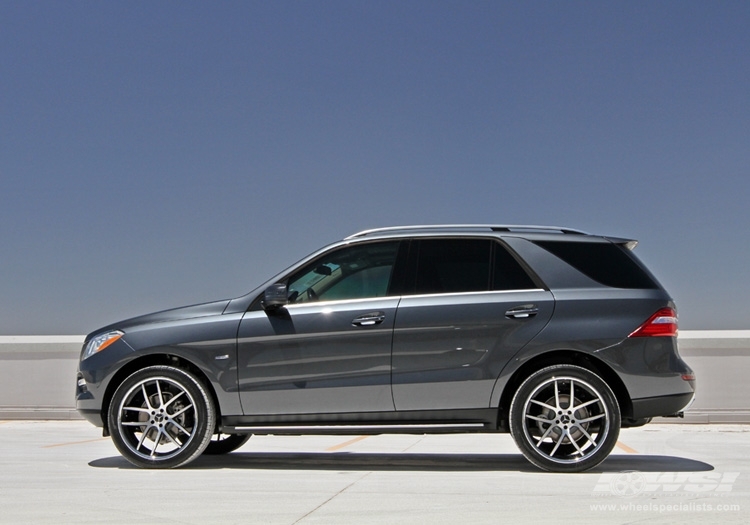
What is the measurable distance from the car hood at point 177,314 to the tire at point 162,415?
41 centimetres

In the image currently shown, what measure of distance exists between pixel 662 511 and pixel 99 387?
14.6 ft

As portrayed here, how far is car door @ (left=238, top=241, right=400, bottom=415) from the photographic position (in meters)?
7.24

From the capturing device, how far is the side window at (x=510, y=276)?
7391 millimetres

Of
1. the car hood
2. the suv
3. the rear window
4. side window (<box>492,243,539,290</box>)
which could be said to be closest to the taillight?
Answer: the suv

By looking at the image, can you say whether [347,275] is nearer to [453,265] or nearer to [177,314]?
[453,265]

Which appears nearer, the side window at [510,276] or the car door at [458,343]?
the car door at [458,343]

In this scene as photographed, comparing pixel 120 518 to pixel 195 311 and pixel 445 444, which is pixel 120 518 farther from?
pixel 445 444

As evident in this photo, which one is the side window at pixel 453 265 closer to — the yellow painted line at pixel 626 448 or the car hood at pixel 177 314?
the car hood at pixel 177 314

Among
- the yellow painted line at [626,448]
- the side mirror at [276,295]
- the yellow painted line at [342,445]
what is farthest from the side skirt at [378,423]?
the yellow painted line at [626,448]

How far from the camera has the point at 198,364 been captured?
7.50m

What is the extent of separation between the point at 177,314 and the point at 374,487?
7.56ft

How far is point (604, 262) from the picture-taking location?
7.47 m

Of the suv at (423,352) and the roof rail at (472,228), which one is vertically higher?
the roof rail at (472,228)

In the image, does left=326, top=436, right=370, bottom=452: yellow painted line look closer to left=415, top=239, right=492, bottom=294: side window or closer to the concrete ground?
the concrete ground
